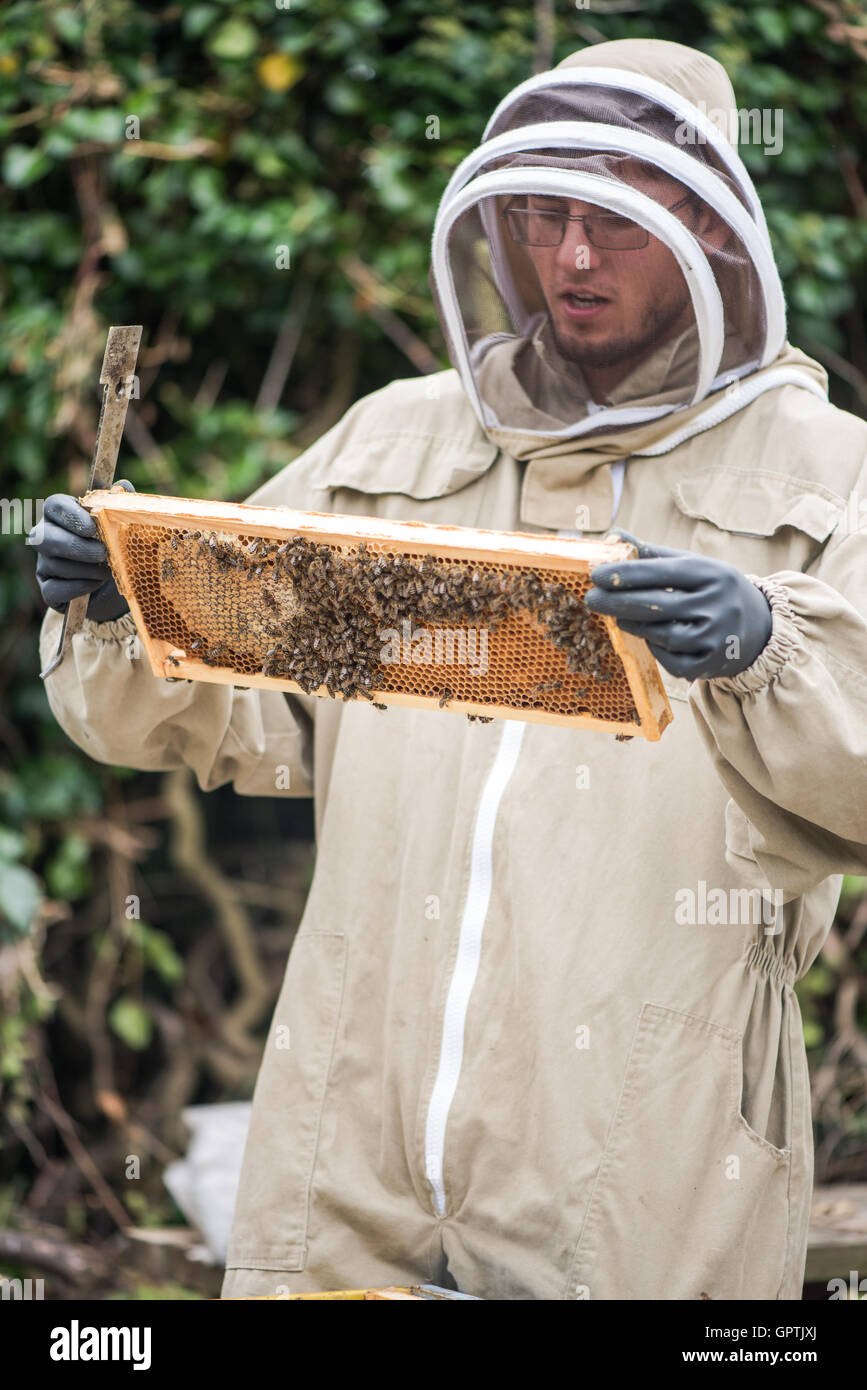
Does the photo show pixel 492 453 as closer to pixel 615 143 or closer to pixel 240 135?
pixel 615 143

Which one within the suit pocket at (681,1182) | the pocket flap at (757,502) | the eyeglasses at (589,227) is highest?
the eyeglasses at (589,227)

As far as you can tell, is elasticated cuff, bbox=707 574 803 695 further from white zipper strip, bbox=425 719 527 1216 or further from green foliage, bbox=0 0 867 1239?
green foliage, bbox=0 0 867 1239

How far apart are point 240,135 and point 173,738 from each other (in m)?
2.83

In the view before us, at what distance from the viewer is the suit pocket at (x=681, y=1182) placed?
2.28 metres

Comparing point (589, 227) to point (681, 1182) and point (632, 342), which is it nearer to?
point (632, 342)

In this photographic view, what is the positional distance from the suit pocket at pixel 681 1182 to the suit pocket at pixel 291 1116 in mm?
542

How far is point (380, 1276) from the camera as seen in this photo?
8.00ft

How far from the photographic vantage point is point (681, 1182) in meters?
2.28

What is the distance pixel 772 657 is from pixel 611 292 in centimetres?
88

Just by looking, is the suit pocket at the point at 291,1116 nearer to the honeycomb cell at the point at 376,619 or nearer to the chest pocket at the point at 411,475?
the honeycomb cell at the point at 376,619

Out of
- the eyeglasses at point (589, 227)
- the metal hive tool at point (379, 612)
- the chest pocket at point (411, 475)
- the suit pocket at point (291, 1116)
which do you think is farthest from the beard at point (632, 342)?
the suit pocket at point (291, 1116)

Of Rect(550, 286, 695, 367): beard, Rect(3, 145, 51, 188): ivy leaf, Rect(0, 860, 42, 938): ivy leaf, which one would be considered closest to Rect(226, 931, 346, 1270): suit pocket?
Rect(550, 286, 695, 367): beard

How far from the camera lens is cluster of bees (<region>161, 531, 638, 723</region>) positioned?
6.79 ft
